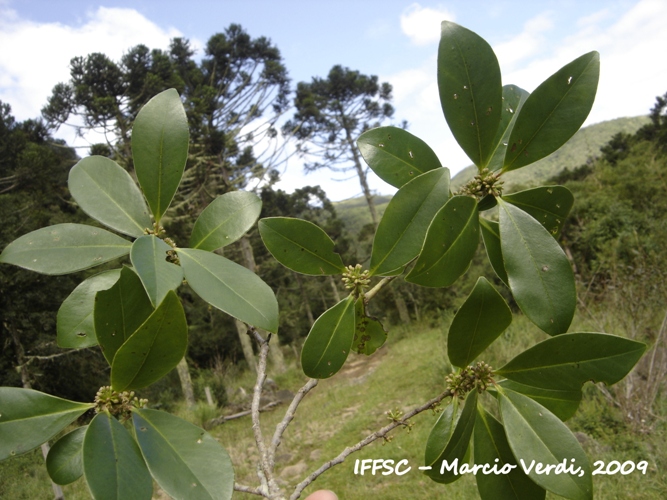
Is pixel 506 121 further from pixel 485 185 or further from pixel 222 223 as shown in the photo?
pixel 222 223

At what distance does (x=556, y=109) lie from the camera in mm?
400

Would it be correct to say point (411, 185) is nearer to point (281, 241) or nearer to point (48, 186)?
point (281, 241)

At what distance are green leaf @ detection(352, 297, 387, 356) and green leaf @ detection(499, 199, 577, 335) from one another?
0.56 ft

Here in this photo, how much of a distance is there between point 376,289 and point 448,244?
10cm

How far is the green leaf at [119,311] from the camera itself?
344mm

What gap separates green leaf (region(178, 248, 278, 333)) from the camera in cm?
33

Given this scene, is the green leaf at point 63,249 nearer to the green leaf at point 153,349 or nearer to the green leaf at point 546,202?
the green leaf at point 153,349

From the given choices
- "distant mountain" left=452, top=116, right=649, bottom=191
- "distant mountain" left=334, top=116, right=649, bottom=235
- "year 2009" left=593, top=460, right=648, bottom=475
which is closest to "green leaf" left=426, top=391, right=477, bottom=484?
"year 2009" left=593, top=460, right=648, bottom=475

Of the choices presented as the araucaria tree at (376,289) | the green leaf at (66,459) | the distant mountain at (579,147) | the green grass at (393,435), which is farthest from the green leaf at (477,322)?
the distant mountain at (579,147)

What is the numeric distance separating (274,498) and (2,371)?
276 inches

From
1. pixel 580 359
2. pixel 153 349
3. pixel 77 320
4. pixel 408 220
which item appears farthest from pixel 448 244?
pixel 77 320

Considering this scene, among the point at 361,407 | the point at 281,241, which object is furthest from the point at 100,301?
the point at 361,407

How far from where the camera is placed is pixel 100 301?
341 mm

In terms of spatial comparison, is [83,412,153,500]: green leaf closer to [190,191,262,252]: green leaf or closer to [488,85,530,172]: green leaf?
[190,191,262,252]: green leaf
